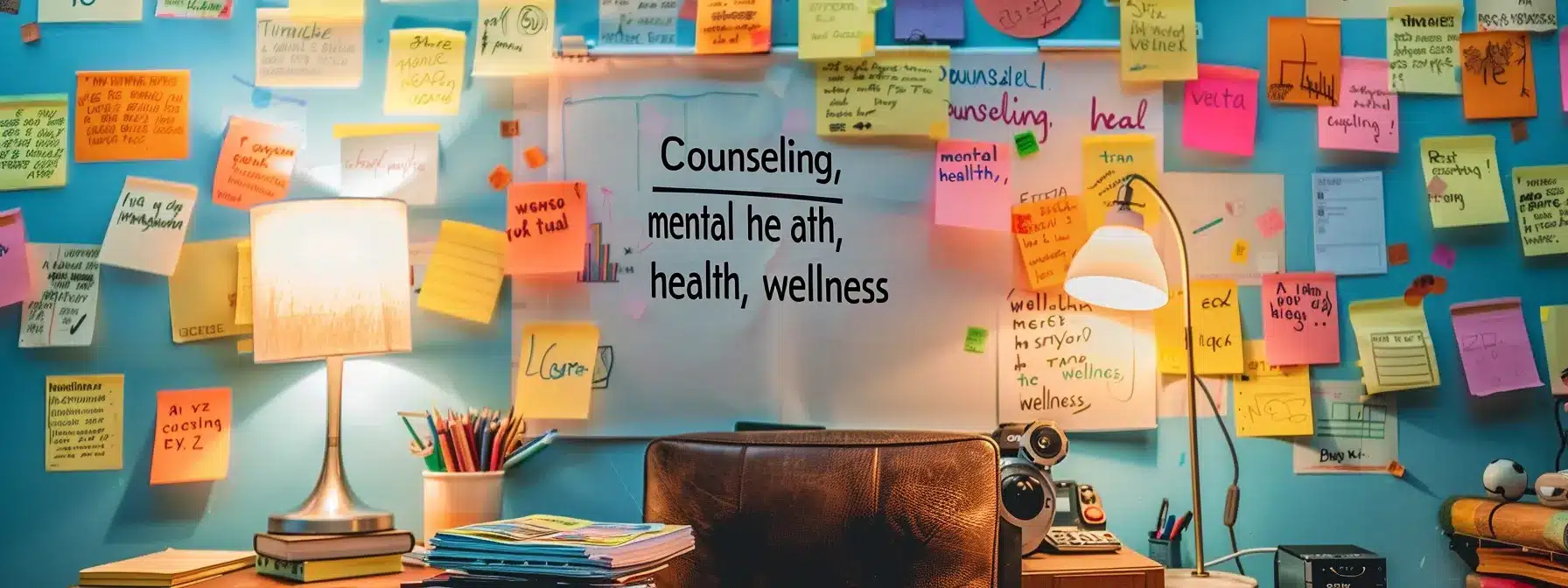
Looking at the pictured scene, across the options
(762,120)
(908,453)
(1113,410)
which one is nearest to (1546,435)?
(1113,410)

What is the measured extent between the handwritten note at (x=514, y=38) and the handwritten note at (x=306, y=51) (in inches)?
Result: 8.6

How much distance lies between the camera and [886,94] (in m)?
2.43

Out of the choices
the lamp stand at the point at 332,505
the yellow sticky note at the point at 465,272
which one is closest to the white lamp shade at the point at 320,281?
the lamp stand at the point at 332,505

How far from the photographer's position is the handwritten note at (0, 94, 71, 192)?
2439 mm

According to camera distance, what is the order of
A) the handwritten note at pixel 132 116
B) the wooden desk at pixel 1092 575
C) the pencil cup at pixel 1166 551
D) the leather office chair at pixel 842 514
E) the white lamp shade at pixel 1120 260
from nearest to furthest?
1. the leather office chair at pixel 842 514
2. the wooden desk at pixel 1092 575
3. the white lamp shade at pixel 1120 260
4. the pencil cup at pixel 1166 551
5. the handwritten note at pixel 132 116

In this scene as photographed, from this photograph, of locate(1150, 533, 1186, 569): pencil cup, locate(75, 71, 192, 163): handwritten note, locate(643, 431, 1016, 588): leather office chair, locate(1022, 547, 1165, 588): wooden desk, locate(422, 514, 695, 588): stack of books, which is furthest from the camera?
locate(75, 71, 192, 163): handwritten note

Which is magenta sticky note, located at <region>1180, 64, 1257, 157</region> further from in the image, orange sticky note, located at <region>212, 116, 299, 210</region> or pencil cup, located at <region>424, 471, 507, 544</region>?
orange sticky note, located at <region>212, 116, 299, 210</region>

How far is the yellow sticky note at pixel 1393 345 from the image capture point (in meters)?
2.41

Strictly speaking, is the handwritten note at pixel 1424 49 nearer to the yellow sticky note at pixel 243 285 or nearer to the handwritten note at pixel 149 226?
the yellow sticky note at pixel 243 285

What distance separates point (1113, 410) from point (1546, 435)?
0.88m

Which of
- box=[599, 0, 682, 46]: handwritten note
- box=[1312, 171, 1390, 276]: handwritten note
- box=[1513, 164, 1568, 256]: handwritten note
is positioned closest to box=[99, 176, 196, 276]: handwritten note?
box=[599, 0, 682, 46]: handwritten note

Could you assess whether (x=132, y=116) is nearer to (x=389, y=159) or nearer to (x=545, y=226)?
(x=389, y=159)

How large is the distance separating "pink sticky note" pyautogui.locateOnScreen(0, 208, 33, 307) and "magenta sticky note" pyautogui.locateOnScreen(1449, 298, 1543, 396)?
2.86m

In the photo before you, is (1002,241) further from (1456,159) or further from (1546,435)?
(1546,435)
